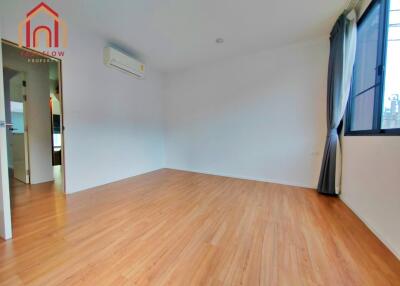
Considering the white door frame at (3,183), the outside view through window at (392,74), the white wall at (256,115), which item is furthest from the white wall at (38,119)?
the outside view through window at (392,74)

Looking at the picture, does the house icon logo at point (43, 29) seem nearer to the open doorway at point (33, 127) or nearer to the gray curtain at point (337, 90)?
the open doorway at point (33, 127)

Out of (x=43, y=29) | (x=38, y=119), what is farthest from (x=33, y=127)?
(x=43, y=29)

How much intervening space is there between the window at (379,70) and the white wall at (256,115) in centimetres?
69

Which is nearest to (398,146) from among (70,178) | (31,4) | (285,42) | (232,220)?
(232,220)

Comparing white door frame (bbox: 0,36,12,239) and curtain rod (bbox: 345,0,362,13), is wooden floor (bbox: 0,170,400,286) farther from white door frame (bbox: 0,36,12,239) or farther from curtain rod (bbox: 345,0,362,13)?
curtain rod (bbox: 345,0,362,13)

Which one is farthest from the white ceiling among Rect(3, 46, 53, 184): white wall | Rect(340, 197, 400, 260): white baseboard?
Rect(340, 197, 400, 260): white baseboard

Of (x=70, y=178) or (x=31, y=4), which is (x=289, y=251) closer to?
(x=70, y=178)

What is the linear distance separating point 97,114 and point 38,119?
133 cm

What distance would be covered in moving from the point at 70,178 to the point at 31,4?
8.13 ft

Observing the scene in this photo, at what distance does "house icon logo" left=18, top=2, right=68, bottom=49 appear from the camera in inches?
84.9

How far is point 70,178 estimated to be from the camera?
105 inches

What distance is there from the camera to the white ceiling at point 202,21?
2.19 meters

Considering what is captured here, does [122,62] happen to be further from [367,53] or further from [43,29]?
[367,53]

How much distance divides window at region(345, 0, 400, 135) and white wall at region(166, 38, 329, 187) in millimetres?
693
